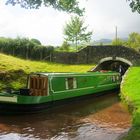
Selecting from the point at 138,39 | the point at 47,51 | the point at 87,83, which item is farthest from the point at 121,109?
the point at 138,39

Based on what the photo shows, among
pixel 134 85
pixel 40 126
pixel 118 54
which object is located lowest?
pixel 40 126

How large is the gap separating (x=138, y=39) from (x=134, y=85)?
120 ft

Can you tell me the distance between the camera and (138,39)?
56688 mm

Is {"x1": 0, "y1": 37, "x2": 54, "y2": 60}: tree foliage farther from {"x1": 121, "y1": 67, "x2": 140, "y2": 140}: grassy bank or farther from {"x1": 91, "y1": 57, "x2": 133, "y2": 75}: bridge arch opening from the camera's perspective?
{"x1": 121, "y1": 67, "x2": 140, "y2": 140}: grassy bank

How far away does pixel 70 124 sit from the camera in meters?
15.0

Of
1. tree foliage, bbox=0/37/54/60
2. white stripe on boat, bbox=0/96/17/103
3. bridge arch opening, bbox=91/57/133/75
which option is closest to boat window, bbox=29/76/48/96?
white stripe on boat, bbox=0/96/17/103

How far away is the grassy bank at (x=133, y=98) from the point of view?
9.97 meters

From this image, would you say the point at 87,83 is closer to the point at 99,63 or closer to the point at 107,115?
the point at 107,115

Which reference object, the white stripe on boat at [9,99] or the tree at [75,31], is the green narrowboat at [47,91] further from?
the tree at [75,31]

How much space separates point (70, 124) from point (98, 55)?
1956cm

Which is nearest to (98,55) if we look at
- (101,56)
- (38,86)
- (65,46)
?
(101,56)

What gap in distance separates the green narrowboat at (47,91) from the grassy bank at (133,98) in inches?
100

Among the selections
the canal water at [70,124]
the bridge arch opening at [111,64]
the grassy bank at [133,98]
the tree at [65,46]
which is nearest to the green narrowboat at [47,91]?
the canal water at [70,124]

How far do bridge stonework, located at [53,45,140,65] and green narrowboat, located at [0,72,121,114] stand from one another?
9.01 metres
